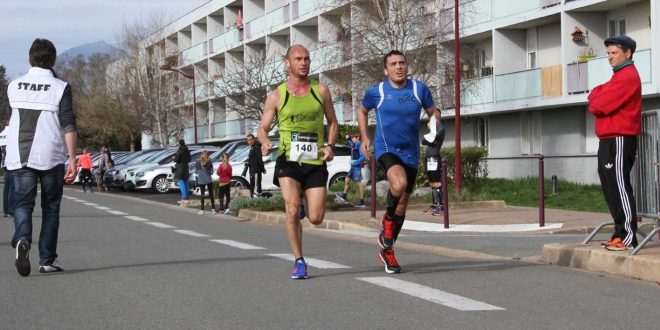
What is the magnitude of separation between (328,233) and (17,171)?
299 inches

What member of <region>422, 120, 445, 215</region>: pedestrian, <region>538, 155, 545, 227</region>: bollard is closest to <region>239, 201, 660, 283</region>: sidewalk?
<region>538, 155, 545, 227</region>: bollard

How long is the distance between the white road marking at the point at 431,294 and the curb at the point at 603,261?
193 cm

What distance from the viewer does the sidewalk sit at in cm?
874

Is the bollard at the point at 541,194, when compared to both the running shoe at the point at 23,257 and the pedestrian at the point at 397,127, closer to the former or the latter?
the pedestrian at the point at 397,127

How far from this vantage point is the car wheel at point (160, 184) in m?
34.3

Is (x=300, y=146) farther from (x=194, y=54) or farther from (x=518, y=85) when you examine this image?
(x=194, y=54)

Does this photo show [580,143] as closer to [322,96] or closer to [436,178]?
[436,178]

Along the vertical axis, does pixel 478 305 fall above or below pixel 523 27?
below

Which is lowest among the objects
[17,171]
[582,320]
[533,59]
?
[582,320]

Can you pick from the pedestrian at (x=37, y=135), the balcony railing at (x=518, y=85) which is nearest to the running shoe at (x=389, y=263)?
the pedestrian at (x=37, y=135)

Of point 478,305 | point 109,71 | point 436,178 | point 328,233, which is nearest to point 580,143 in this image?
point 436,178

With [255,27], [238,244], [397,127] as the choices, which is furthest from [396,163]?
[255,27]

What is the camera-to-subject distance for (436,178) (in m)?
18.6

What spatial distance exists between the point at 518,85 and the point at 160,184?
482 inches
